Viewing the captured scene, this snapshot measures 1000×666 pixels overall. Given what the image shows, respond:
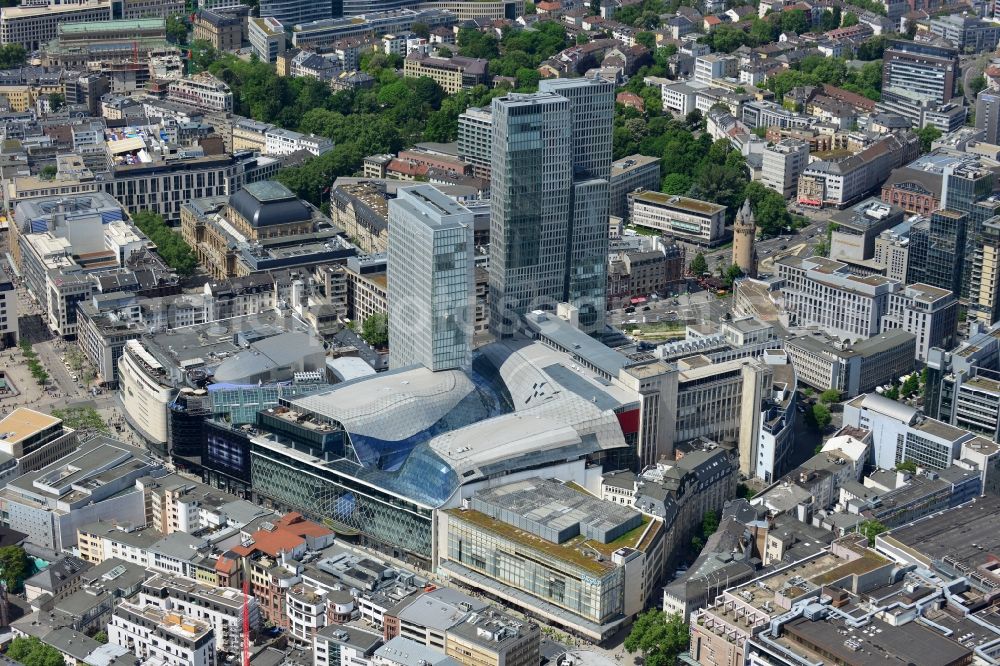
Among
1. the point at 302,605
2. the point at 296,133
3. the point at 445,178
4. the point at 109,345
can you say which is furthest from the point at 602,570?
the point at 296,133

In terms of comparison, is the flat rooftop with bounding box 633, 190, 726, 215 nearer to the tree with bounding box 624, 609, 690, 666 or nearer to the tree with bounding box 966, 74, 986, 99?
the tree with bounding box 966, 74, 986, 99

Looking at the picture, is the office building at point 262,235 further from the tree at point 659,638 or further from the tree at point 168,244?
the tree at point 659,638

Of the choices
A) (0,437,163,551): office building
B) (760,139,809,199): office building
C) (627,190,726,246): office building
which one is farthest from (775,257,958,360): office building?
(0,437,163,551): office building

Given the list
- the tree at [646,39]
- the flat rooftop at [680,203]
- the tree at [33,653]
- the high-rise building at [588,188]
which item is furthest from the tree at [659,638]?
the tree at [646,39]

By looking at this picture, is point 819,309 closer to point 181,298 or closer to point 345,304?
point 345,304

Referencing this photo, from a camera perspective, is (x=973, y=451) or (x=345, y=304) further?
(x=345, y=304)
